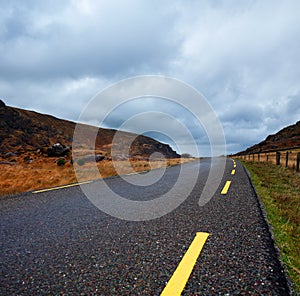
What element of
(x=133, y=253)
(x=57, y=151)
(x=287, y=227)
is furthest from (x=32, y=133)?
(x=287, y=227)

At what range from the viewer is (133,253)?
277 centimetres

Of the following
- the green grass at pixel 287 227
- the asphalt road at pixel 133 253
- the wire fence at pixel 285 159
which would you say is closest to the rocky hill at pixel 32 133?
the wire fence at pixel 285 159

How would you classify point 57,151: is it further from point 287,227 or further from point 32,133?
point 32,133

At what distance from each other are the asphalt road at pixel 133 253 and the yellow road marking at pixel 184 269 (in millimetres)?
51

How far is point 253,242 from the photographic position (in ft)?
9.79

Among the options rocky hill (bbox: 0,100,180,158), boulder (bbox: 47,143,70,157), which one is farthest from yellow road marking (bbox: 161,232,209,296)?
rocky hill (bbox: 0,100,180,158)

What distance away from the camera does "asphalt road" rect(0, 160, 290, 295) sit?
6.93 feet

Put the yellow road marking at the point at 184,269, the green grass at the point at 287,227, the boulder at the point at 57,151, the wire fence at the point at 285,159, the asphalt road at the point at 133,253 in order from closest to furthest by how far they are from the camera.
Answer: the yellow road marking at the point at 184,269 < the asphalt road at the point at 133,253 < the green grass at the point at 287,227 < the wire fence at the point at 285,159 < the boulder at the point at 57,151

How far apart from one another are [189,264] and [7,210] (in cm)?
437

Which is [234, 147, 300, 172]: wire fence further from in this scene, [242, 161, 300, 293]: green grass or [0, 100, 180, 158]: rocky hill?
[0, 100, 180, 158]: rocky hill

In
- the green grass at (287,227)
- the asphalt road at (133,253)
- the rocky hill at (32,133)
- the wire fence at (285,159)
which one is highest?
the rocky hill at (32,133)

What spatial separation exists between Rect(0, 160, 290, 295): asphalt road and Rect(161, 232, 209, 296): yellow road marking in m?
0.05

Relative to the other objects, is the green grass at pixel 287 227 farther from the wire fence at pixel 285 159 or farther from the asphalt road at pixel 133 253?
the wire fence at pixel 285 159

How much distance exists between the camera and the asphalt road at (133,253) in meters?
2.11
